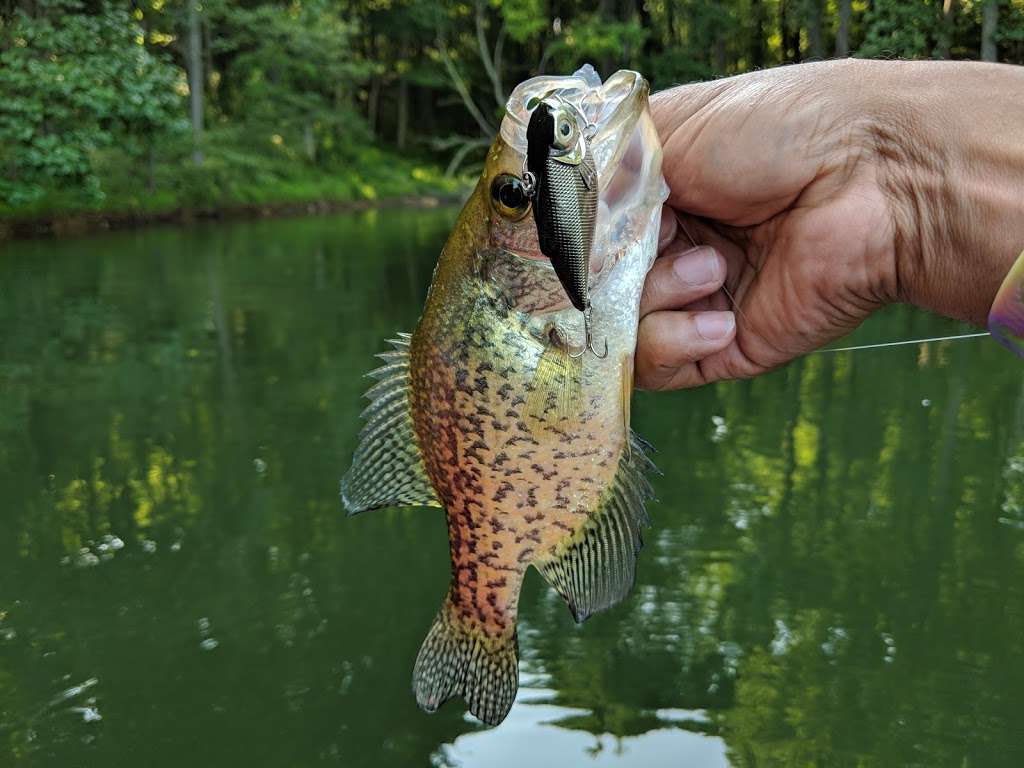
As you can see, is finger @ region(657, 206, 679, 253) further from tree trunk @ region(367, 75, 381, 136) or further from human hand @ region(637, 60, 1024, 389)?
tree trunk @ region(367, 75, 381, 136)

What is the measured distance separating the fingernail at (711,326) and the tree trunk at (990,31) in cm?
860

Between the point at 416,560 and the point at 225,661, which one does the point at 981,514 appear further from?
the point at 225,661

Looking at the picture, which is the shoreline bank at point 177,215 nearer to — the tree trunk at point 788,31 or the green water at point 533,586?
the green water at point 533,586

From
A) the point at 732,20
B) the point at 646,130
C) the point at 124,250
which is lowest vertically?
the point at 124,250

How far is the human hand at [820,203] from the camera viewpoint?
2107 millimetres

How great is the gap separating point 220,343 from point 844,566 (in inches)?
279

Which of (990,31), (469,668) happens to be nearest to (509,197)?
(469,668)

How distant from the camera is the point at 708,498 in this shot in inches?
251

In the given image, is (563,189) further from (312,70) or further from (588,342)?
(312,70)

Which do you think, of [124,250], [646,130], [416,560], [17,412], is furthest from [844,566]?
[124,250]

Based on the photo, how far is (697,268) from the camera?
2.38 m

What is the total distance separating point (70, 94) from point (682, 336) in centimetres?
1996

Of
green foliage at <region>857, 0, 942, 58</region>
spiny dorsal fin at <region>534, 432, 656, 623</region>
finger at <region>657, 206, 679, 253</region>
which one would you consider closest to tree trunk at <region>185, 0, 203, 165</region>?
green foliage at <region>857, 0, 942, 58</region>

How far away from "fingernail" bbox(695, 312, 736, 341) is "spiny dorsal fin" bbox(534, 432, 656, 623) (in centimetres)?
34
